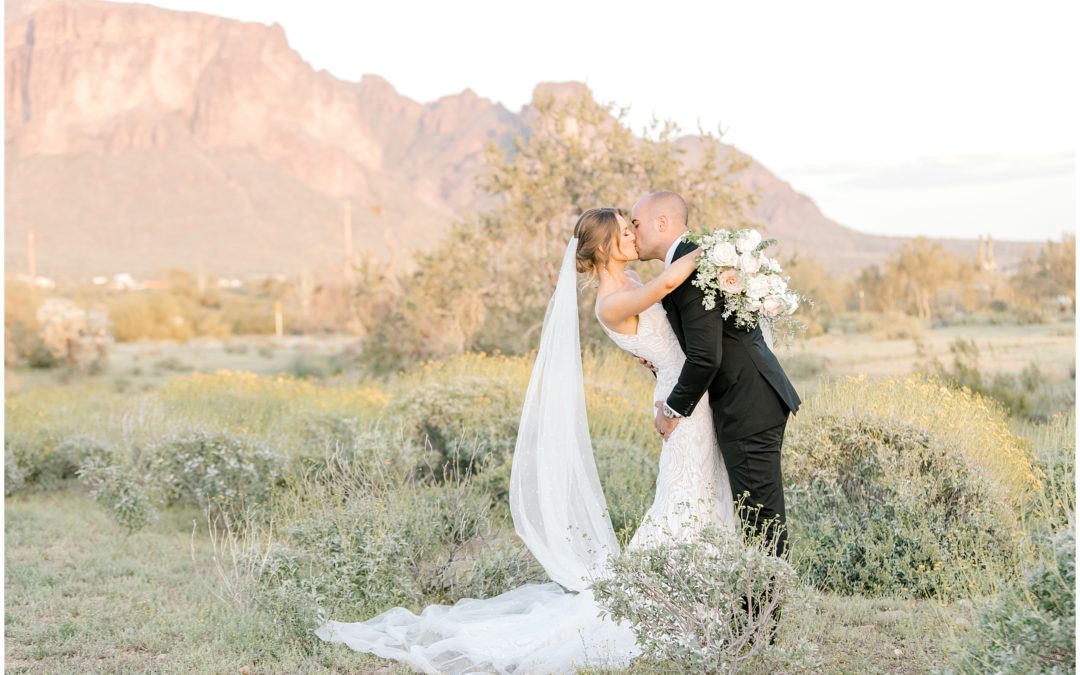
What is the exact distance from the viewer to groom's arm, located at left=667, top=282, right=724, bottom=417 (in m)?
4.55

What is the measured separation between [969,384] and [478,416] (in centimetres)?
774

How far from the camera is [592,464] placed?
5.75 metres

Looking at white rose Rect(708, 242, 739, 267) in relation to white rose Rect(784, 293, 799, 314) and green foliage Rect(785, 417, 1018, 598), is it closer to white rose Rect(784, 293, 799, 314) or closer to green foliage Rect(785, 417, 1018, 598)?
white rose Rect(784, 293, 799, 314)

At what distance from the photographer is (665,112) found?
1823 centimetres

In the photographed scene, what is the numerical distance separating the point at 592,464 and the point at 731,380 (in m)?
1.29

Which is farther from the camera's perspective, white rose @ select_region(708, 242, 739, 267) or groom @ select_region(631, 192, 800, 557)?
groom @ select_region(631, 192, 800, 557)

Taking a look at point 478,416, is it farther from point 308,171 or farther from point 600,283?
point 308,171

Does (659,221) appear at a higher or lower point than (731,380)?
higher

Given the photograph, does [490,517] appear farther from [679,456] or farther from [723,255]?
[723,255]

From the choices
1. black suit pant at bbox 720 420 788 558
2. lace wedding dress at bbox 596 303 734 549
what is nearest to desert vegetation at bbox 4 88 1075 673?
black suit pant at bbox 720 420 788 558

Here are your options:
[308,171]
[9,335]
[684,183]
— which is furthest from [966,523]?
[308,171]

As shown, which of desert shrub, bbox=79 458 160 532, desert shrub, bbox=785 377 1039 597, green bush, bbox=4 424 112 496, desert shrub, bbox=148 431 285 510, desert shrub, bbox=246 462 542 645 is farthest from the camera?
green bush, bbox=4 424 112 496

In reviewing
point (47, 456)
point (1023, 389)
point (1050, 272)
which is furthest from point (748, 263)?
point (1050, 272)

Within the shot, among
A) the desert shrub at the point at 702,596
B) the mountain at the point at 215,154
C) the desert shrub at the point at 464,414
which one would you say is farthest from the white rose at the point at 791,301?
the mountain at the point at 215,154
